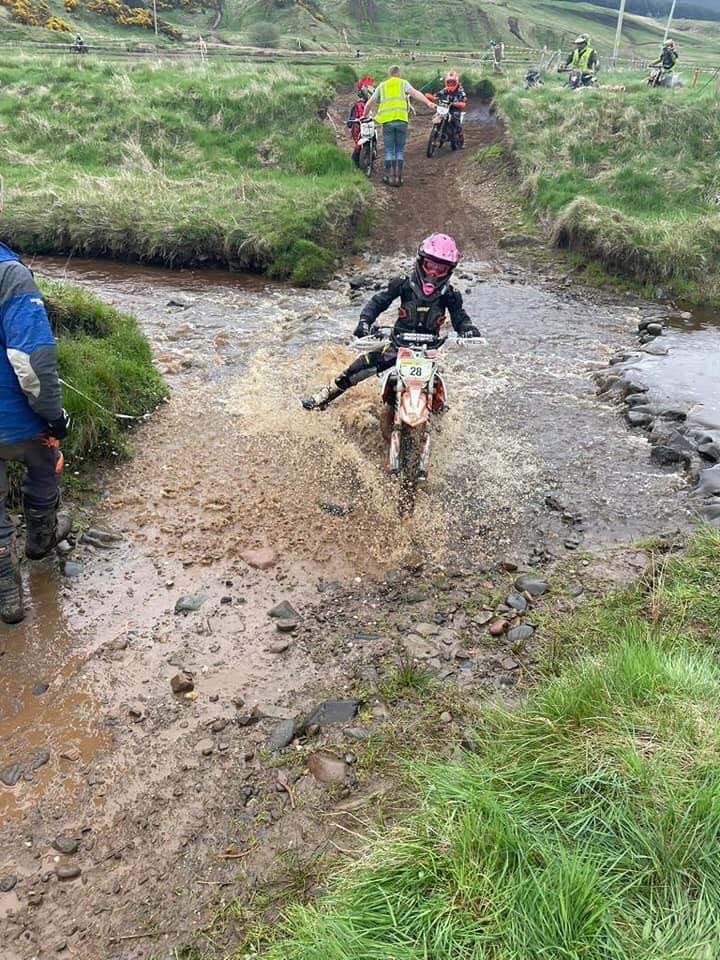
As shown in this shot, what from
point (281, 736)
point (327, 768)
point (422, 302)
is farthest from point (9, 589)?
point (422, 302)

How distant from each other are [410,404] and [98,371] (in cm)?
366

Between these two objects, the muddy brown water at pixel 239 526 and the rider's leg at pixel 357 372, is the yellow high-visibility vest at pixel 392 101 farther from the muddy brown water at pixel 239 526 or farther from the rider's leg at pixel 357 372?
the rider's leg at pixel 357 372

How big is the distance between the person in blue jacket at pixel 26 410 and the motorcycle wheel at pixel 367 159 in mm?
15989

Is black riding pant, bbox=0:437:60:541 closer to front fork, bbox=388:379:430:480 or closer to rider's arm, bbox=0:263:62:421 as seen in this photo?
rider's arm, bbox=0:263:62:421

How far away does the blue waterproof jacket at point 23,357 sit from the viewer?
14.4 ft

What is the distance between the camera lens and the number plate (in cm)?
694

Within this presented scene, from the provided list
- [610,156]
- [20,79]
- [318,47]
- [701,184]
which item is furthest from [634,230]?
[318,47]

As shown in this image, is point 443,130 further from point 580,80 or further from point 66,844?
point 66,844

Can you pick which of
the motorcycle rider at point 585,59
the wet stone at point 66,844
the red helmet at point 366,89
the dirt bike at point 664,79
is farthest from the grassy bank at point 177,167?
the wet stone at point 66,844

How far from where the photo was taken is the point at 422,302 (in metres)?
7.30

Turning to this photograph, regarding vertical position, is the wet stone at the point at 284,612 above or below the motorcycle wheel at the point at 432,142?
below

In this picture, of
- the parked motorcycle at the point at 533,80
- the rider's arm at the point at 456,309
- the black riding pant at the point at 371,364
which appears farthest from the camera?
the parked motorcycle at the point at 533,80

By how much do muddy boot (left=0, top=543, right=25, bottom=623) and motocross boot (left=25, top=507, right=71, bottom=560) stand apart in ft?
1.77

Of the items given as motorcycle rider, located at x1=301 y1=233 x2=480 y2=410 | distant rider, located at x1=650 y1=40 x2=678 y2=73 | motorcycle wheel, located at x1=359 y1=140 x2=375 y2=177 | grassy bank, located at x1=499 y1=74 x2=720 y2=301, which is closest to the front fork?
motorcycle rider, located at x1=301 y1=233 x2=480 y2=410
